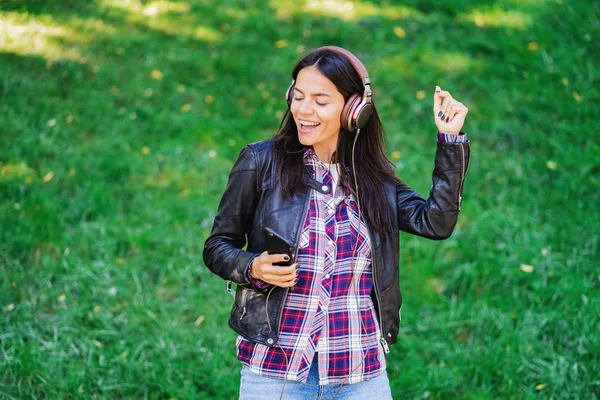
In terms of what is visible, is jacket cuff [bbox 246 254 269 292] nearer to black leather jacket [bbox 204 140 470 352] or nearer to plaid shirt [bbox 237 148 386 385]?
black leather jacket [bbox 204 140 470 352]

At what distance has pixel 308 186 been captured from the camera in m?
2.49

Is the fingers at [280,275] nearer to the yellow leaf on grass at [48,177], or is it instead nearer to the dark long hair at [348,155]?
the dark long hair at [348,155]

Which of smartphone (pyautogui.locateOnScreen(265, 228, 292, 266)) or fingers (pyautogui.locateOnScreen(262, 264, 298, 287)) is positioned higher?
smartphone (pyautogui.locateOnScreen(265, 228, 292, 266))

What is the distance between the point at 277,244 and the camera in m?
2.20

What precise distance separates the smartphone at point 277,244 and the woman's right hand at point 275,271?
13mm

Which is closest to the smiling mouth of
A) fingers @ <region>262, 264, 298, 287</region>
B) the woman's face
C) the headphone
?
the woman's face

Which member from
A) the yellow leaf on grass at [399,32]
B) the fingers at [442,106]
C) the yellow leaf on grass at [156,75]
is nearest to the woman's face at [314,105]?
the fingers at [442,106]

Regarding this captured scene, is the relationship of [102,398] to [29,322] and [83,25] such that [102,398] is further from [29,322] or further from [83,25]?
[83,25]

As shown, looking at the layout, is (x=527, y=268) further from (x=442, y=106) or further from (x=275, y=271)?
(x=275, y=271)

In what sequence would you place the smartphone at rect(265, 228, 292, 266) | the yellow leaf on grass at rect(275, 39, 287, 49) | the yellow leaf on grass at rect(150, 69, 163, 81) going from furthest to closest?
1. the yellow leaf on grass at rect(275, 39, 287, 49)
2. the yellow leaf on grass at rect(150, 69, 163, 81)
3. the smartphone at rect(265, 228, 292, 266)

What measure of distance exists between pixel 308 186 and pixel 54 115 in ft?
13.1

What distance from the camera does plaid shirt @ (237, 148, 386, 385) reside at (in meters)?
2.38

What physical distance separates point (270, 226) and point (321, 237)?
0.18m

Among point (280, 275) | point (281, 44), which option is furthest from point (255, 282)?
point (281, 44)
